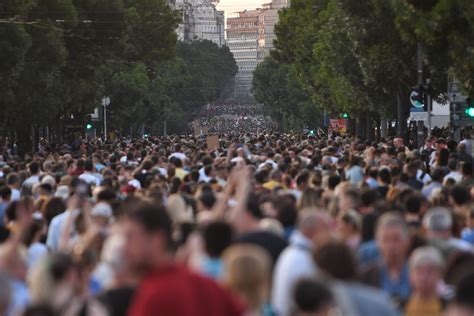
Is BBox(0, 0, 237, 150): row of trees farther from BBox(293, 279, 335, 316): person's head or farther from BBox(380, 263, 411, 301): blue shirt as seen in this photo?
BBox(293, 279, 335, 316): person's head

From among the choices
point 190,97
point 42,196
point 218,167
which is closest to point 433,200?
point 42,196

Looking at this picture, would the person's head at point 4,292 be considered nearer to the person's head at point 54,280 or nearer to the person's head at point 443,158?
the person's head at point 54,280

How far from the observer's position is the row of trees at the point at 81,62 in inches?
2073

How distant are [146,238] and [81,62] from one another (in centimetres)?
6332

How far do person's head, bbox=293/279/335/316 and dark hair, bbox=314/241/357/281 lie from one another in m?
1.27

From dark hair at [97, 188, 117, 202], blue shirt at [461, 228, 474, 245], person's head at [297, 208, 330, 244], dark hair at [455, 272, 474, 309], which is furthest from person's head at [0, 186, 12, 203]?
dark hair at [455, 272, 474, 309]

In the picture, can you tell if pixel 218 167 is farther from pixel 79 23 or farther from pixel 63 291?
pixel 79 23

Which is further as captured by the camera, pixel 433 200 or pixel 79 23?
pixel 79 23

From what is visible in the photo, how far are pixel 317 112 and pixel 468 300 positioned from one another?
97329mm

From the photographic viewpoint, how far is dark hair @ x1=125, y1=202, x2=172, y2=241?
7.71 meters

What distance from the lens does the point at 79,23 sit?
236 ft

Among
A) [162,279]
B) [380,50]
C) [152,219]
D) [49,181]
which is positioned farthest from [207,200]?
[380,50]

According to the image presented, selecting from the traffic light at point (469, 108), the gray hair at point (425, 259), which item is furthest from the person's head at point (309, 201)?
the traffic light at point (469, 108)

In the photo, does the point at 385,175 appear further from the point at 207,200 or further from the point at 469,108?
the point at 469,108
